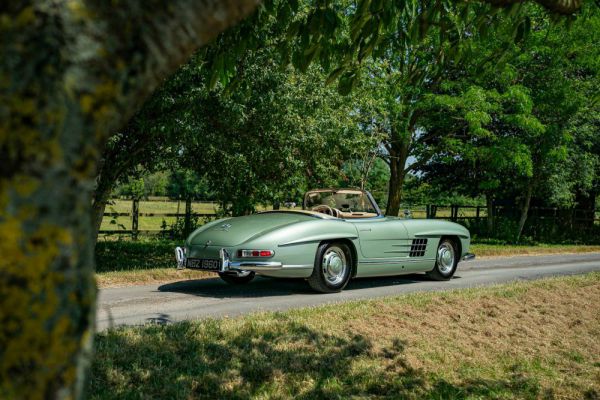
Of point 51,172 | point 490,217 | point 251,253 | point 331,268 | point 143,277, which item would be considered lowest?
point 143,277

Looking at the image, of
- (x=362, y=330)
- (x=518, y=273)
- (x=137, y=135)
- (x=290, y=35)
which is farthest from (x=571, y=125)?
(x=290, y=35)

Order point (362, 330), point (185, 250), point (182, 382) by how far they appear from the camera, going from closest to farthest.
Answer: point (182, 382) < point (362, 330) < point (185, 250)

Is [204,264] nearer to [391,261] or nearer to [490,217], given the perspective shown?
[391,261]

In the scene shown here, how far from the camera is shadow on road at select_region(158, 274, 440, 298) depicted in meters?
8.76

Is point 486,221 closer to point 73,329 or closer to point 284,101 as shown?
point 284,101

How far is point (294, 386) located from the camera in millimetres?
4590

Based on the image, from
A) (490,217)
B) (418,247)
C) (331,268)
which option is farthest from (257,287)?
(490,217)

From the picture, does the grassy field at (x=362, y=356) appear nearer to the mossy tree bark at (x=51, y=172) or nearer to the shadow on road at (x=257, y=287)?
the shadow on road at (x=257, y=287)

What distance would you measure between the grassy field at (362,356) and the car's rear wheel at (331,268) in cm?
126

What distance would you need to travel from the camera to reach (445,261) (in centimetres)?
1073

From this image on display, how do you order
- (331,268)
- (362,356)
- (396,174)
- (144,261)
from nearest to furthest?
(362,356), (331,268), (144,261), (396,174)

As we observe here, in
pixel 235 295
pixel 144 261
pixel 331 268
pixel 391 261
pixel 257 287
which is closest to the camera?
pixel 235 295

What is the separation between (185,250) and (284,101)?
13.0 ft

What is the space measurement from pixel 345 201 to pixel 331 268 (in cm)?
151
